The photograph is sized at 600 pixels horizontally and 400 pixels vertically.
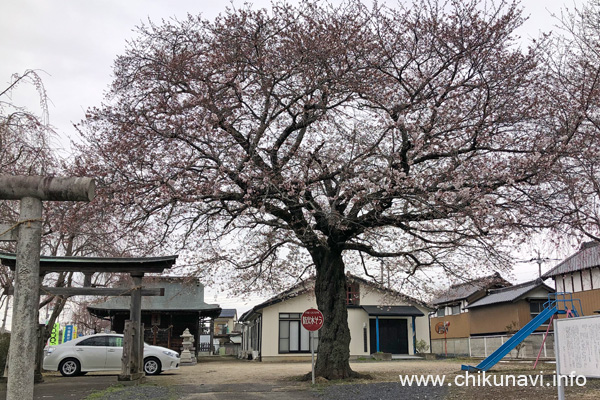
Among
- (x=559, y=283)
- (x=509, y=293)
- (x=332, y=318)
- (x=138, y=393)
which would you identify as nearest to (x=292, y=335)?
(x=509, y=293)

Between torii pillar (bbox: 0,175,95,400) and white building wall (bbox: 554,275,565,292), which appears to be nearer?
torii pillar (bbox: 0,175,95,400)

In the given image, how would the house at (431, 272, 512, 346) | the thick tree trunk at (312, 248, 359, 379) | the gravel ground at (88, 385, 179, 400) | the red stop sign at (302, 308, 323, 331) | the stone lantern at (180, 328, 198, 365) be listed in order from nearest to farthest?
the gravel ground at (88, 385, 179, 400) < the red stop sign at (302, 308, 323, 331) < the thick tree trunk at (312, 248, 359, 379) < the stone lantern at (180, 328, 198, 365) < the house at (431, 272, 512, 346)

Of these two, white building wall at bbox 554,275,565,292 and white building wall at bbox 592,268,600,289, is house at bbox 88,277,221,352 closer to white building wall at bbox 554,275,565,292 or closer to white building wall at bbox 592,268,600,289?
white building wall at bbox 554,275,565,292

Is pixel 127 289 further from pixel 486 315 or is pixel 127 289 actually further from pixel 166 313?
pixel 486 315

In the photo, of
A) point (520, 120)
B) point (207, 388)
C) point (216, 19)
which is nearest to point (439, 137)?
point (520, 120)

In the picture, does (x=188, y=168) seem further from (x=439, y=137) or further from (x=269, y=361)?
(x=269, y=361)

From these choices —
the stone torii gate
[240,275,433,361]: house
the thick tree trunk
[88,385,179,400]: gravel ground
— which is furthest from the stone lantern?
[88,385,179,400]: gravel ground

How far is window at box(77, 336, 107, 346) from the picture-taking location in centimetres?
1916

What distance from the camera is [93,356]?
19.0 metres

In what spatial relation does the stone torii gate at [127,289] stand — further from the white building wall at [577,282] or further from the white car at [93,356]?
the white building wall at [577,282]

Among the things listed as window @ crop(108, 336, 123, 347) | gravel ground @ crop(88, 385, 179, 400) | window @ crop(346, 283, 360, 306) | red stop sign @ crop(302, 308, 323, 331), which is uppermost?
window @ crop(346, 283, 360, 306)

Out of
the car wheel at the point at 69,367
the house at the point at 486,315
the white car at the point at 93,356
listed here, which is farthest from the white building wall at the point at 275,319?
the car wheel at the point at 69,367

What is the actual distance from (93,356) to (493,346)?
67.7 feet

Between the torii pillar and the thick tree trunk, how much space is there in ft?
34.8
